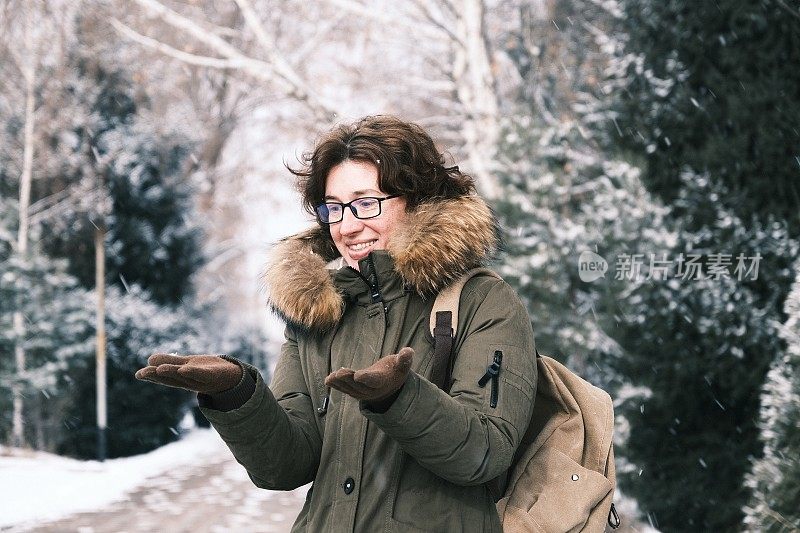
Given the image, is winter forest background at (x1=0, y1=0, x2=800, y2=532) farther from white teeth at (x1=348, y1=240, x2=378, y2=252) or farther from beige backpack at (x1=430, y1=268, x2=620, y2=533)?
white teeth at (x1=348, y1=240, x2=378, y2=252)

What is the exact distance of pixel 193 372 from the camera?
4.49 ft

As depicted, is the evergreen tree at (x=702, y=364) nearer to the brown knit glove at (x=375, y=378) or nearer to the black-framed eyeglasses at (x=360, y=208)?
the black-framed eyeglasses at (x=360, y=208)

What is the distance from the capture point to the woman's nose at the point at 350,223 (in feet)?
5.71

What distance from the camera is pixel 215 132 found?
11656 mm

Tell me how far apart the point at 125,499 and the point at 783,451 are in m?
5.87

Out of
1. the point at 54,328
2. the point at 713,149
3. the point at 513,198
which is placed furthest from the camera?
the point at 54,328

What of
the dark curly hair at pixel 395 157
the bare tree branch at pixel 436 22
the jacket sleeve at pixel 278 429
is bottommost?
the jacket sleeve at pixel 278 429

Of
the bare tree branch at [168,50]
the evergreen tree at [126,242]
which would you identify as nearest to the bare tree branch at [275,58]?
the bare tree branch at [168,50]

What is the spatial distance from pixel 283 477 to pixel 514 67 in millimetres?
8892

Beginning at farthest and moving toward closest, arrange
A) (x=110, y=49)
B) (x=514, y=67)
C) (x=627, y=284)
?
(x=514, y=67)
(x=110, y=49)
(x=627, y=284)

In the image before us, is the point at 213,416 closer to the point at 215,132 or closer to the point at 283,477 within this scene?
the point at 283,477

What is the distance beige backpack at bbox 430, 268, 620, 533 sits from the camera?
5.46ft

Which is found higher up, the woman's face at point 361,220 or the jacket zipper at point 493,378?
the woman's face at point 361,220

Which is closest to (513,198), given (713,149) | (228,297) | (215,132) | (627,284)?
(627,284)
